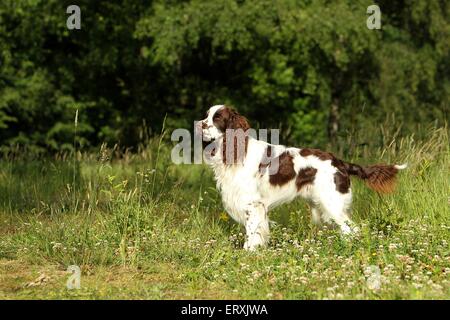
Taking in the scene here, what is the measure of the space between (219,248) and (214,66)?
16.3m

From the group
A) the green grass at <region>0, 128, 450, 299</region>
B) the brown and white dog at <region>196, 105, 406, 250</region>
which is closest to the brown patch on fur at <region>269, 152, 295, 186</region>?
the brown and white dog at <region>196, 105, 406, 250</region>

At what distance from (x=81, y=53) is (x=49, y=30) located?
2.22m

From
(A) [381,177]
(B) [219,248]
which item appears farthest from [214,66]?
(B) [219,248]

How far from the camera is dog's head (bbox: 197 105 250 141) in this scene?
7.35 meters

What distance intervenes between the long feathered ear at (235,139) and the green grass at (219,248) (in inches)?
29.4

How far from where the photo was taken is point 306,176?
7418mm

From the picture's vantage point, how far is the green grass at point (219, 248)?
5.89m

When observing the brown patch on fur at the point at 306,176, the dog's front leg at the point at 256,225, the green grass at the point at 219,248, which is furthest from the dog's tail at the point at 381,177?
the dog's front leg at the point at 256,225

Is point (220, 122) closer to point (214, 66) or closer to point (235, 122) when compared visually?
point (235, 122)

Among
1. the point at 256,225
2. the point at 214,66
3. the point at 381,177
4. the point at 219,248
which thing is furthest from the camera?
the point at 214,66

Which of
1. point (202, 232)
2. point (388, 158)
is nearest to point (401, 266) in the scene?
point (202, 232)

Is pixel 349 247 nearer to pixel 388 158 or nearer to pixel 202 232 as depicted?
pixel 202 232

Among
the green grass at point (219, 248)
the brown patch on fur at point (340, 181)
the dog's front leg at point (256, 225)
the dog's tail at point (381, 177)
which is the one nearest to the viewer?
the green grass at point (219, 248)

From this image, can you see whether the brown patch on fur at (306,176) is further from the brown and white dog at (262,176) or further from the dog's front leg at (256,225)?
the dog's front leg at (256,225)
